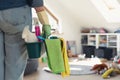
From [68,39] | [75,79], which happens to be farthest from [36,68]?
[68,39]

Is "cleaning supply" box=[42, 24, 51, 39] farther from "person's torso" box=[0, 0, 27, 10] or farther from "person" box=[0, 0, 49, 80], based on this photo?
"person's torso" box=[0, 0, 27, 10]

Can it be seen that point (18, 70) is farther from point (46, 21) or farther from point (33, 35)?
point (46, 21)

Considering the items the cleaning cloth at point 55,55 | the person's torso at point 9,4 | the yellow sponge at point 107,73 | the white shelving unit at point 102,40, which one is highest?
the person's torso at point 9,4

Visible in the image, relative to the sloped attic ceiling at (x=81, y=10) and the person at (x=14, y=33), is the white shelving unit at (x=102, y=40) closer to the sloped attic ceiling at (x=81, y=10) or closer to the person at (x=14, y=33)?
the sloped attic ceiling at (x=81, y=10)

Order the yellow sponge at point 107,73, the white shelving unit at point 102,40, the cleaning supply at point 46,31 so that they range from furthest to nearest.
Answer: the white shelving unit at point 102,40 → the yellow sponge at point 107,73 → the cleaning supply at point 46,31

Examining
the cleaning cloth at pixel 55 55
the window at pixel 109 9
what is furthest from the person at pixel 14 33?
the window at pixel 109 9

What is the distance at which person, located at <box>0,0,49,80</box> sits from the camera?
3.72ft

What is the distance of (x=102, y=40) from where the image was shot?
16.0ft

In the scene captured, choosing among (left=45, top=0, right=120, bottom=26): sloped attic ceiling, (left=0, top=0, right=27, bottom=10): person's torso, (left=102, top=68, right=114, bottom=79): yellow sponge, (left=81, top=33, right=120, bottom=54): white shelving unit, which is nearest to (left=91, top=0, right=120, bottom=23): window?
(left=45, top=0, right=120, bottom=26): sloped attic ceiling

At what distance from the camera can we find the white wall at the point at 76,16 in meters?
4.58

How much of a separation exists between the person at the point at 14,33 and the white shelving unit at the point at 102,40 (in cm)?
358

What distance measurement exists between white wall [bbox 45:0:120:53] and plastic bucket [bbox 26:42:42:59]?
330 cm

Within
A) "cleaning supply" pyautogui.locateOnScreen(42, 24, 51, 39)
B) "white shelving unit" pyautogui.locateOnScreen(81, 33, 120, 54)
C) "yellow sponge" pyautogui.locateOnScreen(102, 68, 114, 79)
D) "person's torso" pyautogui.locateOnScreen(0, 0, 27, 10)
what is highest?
"person's torso" pyautogui.locateOnScreen(0, 0, 27, 10)

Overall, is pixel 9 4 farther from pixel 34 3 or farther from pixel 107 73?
pixel 107 73
